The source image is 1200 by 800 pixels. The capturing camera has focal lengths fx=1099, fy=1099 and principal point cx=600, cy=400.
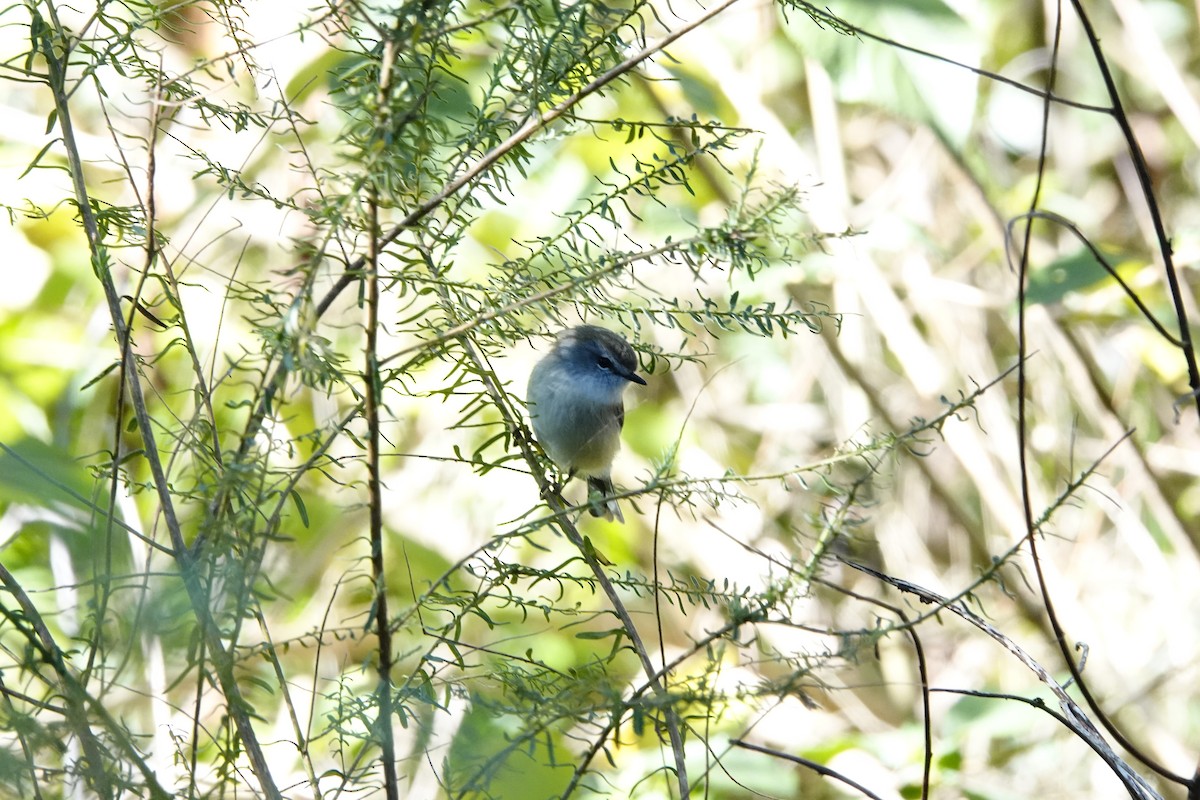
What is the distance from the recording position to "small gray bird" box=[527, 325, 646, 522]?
4.34 metres

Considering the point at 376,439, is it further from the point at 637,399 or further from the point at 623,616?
the point at 637,399

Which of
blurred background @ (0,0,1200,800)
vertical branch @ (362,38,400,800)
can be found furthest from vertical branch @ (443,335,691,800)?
vertical branch @ (362,38,400,800)

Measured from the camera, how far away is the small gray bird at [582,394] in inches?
171

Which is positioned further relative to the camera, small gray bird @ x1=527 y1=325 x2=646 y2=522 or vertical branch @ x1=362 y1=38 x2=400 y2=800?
small gray bird @ x1=527 y1=325 x2=646 y2=522

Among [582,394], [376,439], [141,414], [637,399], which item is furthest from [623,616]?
[637,399]

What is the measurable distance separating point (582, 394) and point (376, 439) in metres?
3.08

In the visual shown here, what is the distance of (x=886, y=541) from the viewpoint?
17.6 feet

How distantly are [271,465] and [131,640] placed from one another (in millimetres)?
325

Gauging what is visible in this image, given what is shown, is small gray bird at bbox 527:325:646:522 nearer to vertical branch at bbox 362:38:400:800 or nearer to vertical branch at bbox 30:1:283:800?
vertical branch at bbox 30:1:283:800

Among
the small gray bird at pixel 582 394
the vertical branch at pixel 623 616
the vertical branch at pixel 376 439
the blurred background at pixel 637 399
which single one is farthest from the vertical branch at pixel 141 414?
the small gray bird at pixel 582 394

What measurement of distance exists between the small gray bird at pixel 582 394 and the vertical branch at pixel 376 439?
294 cm

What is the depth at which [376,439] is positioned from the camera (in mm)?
1251

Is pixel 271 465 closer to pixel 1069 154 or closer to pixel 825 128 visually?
pixel 825 128

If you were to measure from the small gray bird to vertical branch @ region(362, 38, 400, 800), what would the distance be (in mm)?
2941
